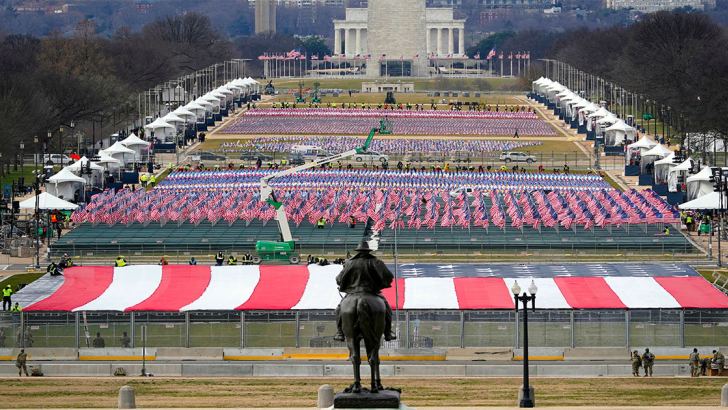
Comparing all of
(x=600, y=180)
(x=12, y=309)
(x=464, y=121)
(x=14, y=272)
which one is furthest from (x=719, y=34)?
(x=12, y=309)

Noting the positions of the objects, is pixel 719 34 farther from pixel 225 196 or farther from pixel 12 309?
pixel 12 309

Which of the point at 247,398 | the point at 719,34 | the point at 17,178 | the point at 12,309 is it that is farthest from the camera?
the point at 719,34

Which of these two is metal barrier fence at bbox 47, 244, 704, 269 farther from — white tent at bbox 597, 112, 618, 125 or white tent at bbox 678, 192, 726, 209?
white tent at bbox 597, 112, 618, 125

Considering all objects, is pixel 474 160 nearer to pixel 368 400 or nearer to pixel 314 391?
pixel 314 391

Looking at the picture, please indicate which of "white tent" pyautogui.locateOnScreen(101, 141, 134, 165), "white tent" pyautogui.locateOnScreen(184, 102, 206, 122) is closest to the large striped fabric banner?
"white tent" pyautogui.locateOnScreen(101, 141, 134, 165)

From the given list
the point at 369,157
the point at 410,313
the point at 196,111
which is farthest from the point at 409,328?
the point at 196,111

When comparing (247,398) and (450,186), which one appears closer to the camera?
(247,398)
